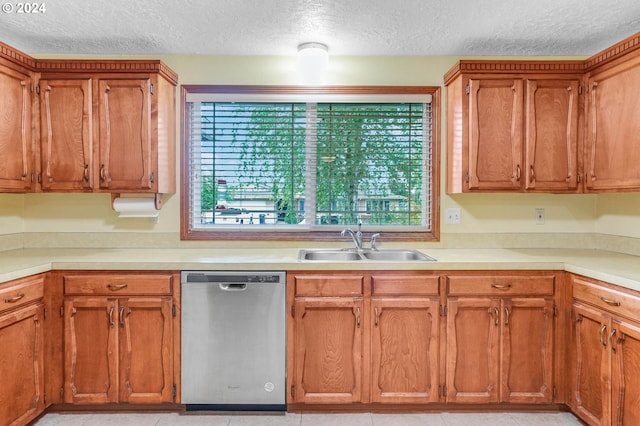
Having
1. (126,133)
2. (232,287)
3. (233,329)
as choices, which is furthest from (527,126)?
(126,133)

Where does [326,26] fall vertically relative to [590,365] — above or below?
above

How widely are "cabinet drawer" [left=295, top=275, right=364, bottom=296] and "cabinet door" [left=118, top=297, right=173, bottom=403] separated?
0.78m

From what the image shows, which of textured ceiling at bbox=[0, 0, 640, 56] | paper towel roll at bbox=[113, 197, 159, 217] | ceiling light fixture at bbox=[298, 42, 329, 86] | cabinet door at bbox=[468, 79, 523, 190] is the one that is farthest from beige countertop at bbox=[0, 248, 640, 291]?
textured ceiling at bbox=[0, 0, 640, 56]

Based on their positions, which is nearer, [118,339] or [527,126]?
[118,339]

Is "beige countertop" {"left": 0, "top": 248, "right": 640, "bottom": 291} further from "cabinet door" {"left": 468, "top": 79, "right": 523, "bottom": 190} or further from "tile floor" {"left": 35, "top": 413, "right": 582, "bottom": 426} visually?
"tile floor" {"left": 35, "top": 413, "right": 582, "bottom": 426}

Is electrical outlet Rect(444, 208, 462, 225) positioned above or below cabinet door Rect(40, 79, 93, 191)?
below

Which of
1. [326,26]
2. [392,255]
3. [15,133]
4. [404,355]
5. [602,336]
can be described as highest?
[326,26]

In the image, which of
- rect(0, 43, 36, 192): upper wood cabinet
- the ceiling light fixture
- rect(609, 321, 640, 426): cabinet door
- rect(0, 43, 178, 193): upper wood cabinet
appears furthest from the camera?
the ceiling light fixture

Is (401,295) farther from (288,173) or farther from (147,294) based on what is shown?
(147,294)

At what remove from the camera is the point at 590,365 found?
2.11 meters

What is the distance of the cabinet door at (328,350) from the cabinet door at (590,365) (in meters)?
1.20

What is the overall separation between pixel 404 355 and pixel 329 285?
1.99 feet

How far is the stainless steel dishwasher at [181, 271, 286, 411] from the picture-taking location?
2281 mm

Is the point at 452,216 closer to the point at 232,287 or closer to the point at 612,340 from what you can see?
the point at 612,340
